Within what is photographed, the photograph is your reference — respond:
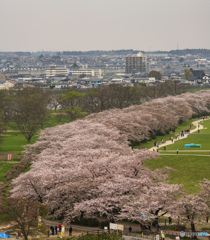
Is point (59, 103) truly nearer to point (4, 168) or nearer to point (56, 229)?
point (4, 168)

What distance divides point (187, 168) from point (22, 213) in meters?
22.3

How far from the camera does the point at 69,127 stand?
193ft

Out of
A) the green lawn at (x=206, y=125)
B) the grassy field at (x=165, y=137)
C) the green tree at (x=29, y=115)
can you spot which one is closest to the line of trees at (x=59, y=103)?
the green tree at (x=29, y=115)

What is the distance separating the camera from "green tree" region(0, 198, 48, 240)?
2883 centimetres

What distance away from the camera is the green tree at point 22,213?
28828 mm

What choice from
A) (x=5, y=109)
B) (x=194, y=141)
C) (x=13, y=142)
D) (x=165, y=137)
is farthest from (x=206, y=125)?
Answer: (x=5, y=109)

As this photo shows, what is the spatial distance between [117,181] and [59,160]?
9162 mm

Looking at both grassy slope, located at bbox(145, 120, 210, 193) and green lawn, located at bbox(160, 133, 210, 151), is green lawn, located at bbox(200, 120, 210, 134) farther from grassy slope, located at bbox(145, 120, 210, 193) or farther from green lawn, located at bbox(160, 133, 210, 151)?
grassy slope, located at bbox(145, 120, 210, 193)

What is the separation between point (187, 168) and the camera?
47469 millimetres

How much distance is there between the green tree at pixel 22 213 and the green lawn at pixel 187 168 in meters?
15.1

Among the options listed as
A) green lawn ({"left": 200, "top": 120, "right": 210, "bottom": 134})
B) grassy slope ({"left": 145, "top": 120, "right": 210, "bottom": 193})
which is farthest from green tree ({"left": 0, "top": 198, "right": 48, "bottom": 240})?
green lawn ({"left": 200, "top": 120, "right": 210, "bottom": 134})

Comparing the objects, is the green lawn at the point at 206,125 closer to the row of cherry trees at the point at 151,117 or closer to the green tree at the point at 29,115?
the row of cherry trees at the point at 151,117

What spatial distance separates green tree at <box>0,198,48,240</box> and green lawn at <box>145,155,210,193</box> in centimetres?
1506

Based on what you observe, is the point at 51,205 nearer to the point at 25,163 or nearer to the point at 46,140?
the point at 25,163
